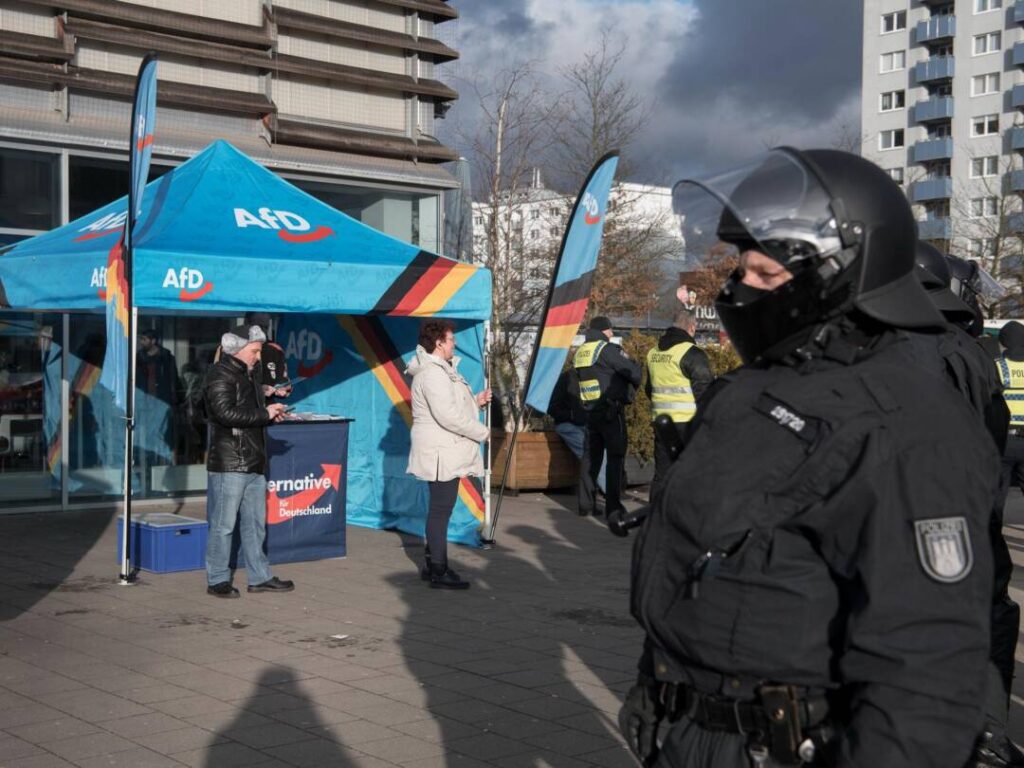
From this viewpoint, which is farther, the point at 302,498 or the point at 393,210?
the point at 393,210

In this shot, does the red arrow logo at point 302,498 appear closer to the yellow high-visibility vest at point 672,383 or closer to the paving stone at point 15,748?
the yellow high-visibility vest at point 672,383

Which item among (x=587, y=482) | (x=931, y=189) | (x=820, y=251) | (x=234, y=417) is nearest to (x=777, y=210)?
(x=820, y=251)

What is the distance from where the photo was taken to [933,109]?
81.0 m

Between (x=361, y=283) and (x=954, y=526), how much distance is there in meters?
7.83

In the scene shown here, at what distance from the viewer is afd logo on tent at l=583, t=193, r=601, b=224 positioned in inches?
428

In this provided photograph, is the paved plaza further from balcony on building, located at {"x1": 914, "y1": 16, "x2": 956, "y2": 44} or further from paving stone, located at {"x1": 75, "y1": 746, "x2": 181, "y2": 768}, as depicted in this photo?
balcony on building, located at {"x1": 914, "y1": 16, "x2": 956, "y2": 44}

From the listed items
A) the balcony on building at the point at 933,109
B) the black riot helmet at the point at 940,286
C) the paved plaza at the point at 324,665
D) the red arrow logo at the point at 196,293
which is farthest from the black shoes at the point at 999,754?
the balcony on building at the point at 933,109

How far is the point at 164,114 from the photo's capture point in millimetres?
13766

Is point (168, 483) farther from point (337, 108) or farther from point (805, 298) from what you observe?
point (805, 298)

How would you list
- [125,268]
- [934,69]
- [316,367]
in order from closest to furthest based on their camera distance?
[125,268] → [316,367] → [934,69]

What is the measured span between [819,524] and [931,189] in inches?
3174

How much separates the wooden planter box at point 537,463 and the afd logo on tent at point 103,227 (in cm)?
575

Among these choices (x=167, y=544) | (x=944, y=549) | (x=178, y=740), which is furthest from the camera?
(x=167, y=544)

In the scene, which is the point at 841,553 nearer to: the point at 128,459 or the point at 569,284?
the point at 128,459
